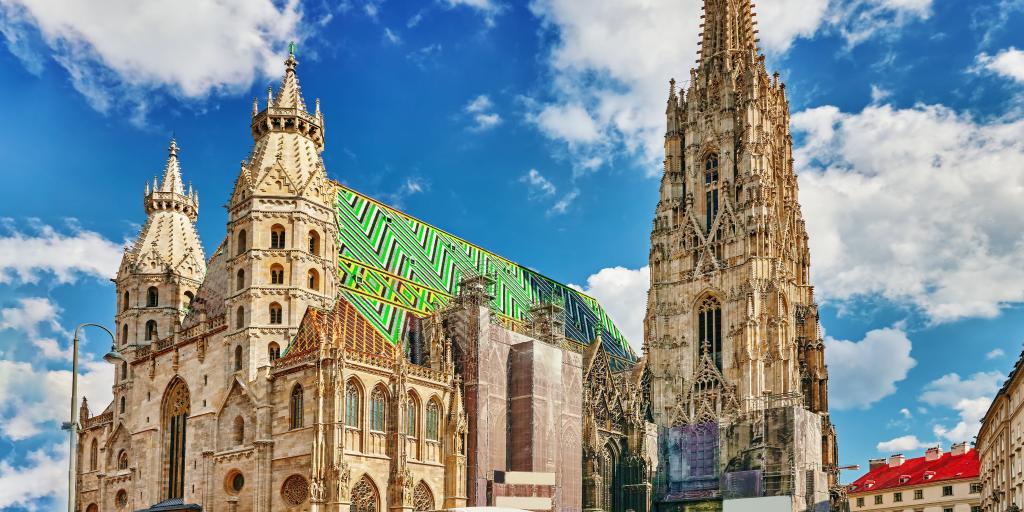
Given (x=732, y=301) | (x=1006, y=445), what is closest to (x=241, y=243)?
(x=732, y=301)


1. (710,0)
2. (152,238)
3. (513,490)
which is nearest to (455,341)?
(513,490)

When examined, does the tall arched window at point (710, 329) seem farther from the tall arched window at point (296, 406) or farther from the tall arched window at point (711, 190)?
the tall arched window at point (296, 406)

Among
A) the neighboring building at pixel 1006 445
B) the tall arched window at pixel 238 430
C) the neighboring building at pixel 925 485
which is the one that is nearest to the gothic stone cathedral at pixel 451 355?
the tall arched window at pixel 238 430

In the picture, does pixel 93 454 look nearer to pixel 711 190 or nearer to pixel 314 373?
pixel 314 373

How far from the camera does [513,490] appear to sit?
177 feet

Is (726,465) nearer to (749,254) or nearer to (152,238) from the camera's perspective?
(749,254)

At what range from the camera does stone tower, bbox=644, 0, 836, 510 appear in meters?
65.9

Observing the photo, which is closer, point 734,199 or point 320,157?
point 320,157

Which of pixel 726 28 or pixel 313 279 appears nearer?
pixel 313 279

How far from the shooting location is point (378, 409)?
158ft

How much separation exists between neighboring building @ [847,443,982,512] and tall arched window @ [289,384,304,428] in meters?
46.2

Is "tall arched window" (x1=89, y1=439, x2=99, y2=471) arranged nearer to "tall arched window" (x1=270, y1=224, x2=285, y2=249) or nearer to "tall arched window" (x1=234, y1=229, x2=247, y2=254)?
"tall arched window" (x1=234, y1=229, x2=247, y2=254)

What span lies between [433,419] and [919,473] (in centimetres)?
4142

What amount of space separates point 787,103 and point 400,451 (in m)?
47.6
